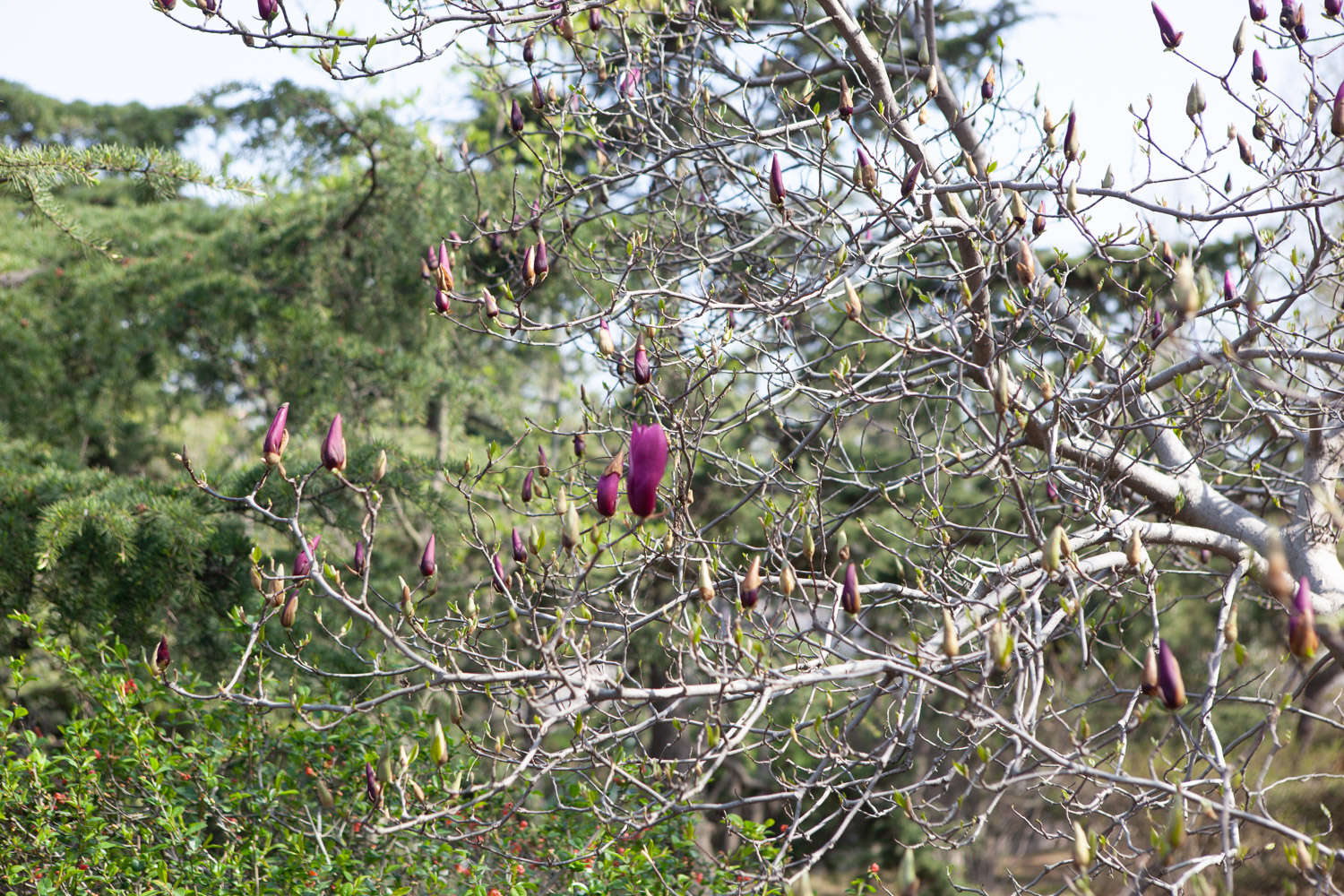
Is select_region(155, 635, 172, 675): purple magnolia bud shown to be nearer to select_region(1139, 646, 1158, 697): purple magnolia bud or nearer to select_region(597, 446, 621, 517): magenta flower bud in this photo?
select_region(597, 446, 621, 517): magenta flower bud

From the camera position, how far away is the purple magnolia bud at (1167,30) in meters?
2.34

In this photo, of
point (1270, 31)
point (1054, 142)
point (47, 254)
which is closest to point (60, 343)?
point (47, 254)

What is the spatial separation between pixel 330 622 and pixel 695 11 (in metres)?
3.03

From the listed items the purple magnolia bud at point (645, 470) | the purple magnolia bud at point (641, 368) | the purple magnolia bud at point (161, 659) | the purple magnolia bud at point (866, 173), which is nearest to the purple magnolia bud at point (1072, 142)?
the purple magnolia bud at point (866, 173)

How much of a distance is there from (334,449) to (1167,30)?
2105 millimetres

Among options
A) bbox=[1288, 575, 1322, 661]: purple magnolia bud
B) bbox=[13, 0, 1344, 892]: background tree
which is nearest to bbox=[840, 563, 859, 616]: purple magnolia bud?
bbox=[13, 0, 1344, 892]: background tree

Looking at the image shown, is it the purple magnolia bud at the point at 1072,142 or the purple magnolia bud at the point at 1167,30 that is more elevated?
the purple magnolia bud at the point at 1167,30

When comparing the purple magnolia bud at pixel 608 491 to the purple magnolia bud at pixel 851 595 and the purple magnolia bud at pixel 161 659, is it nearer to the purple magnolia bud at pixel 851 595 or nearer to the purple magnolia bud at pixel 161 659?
the purple magnolia bud at pixel 851 595

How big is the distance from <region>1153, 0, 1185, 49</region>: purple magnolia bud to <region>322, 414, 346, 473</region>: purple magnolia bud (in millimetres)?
2065

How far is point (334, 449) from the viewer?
1687 millimetres

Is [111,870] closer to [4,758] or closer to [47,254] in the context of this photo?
→ [4,758]

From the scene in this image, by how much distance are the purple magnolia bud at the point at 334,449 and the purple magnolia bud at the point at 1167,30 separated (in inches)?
81.3

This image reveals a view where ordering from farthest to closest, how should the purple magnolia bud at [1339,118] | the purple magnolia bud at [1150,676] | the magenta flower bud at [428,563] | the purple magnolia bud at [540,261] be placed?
the purple magnolia bud at [540,261]
the purple magnolia bud at [1339,118]
the magenta flower bud at [428,563]
the purple magnolia bud at [1150,676]

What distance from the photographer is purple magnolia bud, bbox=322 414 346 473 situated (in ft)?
5.43
